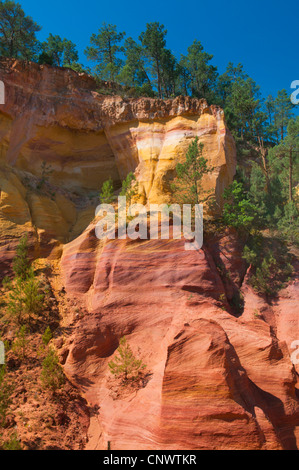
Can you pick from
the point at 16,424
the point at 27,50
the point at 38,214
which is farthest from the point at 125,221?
the point at 27,50

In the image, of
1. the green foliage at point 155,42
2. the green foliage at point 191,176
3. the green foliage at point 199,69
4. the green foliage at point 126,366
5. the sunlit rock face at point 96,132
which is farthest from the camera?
the green foliage at point 199,69

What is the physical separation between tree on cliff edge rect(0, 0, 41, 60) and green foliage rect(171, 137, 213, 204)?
15.7m

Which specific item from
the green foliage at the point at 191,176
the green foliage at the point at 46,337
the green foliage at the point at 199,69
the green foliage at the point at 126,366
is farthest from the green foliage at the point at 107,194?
the green foliage at the point at 199,69

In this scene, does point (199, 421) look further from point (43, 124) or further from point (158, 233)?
point (43, 124)

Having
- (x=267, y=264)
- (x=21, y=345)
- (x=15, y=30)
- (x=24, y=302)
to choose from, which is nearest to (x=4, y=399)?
(x=21, y=345)

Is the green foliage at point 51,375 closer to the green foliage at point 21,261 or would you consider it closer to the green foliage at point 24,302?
the green foliage at point 24,302

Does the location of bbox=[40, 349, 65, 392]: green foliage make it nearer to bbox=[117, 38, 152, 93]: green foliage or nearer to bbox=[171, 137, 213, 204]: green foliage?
bbox=[171, 137, 213, 204]: green foliage

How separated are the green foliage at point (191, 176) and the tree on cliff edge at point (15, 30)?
1571 cm

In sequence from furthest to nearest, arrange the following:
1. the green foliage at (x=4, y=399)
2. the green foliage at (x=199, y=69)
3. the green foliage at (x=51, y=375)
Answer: the green foliage at (x=199, y=69), the green foliage at (x=51, y=375), the green foliage at (x=4, y=399)

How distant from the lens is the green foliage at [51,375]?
1008cm

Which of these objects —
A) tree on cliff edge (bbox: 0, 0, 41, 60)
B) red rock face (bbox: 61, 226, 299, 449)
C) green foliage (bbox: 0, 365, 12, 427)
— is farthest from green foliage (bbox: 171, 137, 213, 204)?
tree on cliff edge (bbox: 0, 0, 41, 60)

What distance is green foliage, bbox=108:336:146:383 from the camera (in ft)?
35.5

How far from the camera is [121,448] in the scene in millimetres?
8766

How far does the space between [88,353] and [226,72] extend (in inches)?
1426
